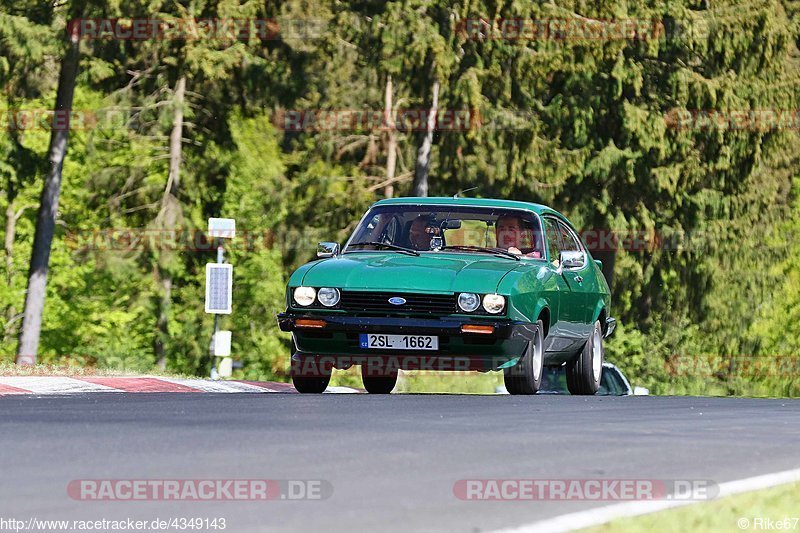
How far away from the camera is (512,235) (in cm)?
1648

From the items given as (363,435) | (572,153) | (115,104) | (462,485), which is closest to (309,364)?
(363,435)

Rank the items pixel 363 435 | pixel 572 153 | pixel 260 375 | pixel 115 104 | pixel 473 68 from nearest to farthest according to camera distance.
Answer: pixel 363 435 → pixel 473 68 → pixel 572 153 → pixel 115 104 → pixel 260 375

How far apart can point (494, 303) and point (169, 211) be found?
118 feet

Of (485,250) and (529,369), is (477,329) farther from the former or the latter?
(485,250)

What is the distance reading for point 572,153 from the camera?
44281 millimetres

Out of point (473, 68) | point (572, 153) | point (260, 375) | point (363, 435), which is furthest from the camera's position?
point (260, 375)

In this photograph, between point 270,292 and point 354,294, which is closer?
point 354,294

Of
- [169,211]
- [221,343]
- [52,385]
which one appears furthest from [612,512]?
[169,211]

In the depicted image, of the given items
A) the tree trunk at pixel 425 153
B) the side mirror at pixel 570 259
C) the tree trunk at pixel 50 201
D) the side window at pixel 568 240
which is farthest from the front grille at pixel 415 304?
the tree trunk at pixel 425 153

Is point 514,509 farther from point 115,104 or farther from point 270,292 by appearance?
point 270,292

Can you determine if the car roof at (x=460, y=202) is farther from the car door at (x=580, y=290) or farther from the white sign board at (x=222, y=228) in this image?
the white sign board at (x=222, y=228)

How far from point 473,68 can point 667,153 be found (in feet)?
25.2

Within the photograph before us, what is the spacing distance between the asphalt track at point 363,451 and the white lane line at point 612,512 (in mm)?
118

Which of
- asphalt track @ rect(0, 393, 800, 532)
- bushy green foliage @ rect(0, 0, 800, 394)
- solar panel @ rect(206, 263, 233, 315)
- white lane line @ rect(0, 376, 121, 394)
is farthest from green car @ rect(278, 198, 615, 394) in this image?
bushy green foliage @ rect(0, 0, 800, 394)
